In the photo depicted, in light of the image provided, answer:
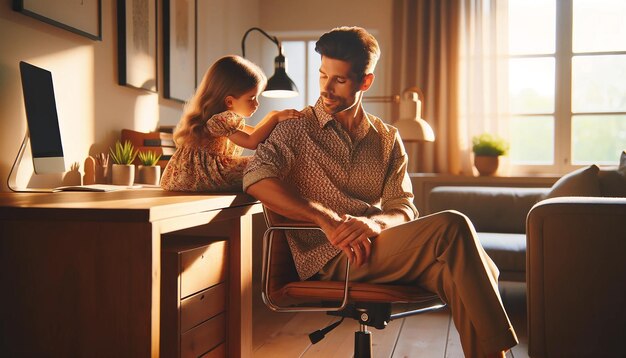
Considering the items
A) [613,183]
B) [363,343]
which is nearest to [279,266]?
[363,343]

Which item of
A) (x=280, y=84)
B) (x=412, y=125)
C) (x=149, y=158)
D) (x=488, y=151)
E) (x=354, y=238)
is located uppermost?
(x=280, y=84)

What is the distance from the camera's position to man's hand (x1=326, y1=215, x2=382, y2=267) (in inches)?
66.9

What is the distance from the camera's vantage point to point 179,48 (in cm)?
355

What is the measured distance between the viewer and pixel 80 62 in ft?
8.85

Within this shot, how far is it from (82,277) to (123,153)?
→ 4.65ft

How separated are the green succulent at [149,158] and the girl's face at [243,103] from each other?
0.71 m

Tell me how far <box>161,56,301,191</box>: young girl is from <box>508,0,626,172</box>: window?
120 inches

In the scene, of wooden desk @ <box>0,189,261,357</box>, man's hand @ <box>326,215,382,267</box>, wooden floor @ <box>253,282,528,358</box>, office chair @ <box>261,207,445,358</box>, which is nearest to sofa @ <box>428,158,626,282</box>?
wooden floor @ <box>253,282,528,358</box>

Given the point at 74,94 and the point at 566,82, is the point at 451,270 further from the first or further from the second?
the point at 566,82

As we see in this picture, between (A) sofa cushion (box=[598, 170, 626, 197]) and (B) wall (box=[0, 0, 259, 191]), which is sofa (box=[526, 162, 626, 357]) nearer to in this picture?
(A) sofa cushion (box=[598, 170, 626, 197])

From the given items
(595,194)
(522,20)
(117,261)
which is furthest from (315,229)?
(522,20)

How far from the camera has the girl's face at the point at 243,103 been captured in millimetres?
2246

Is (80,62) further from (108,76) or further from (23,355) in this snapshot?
(23,355)

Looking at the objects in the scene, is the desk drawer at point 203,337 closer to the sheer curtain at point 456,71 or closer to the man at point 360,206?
the man at point 360,206
